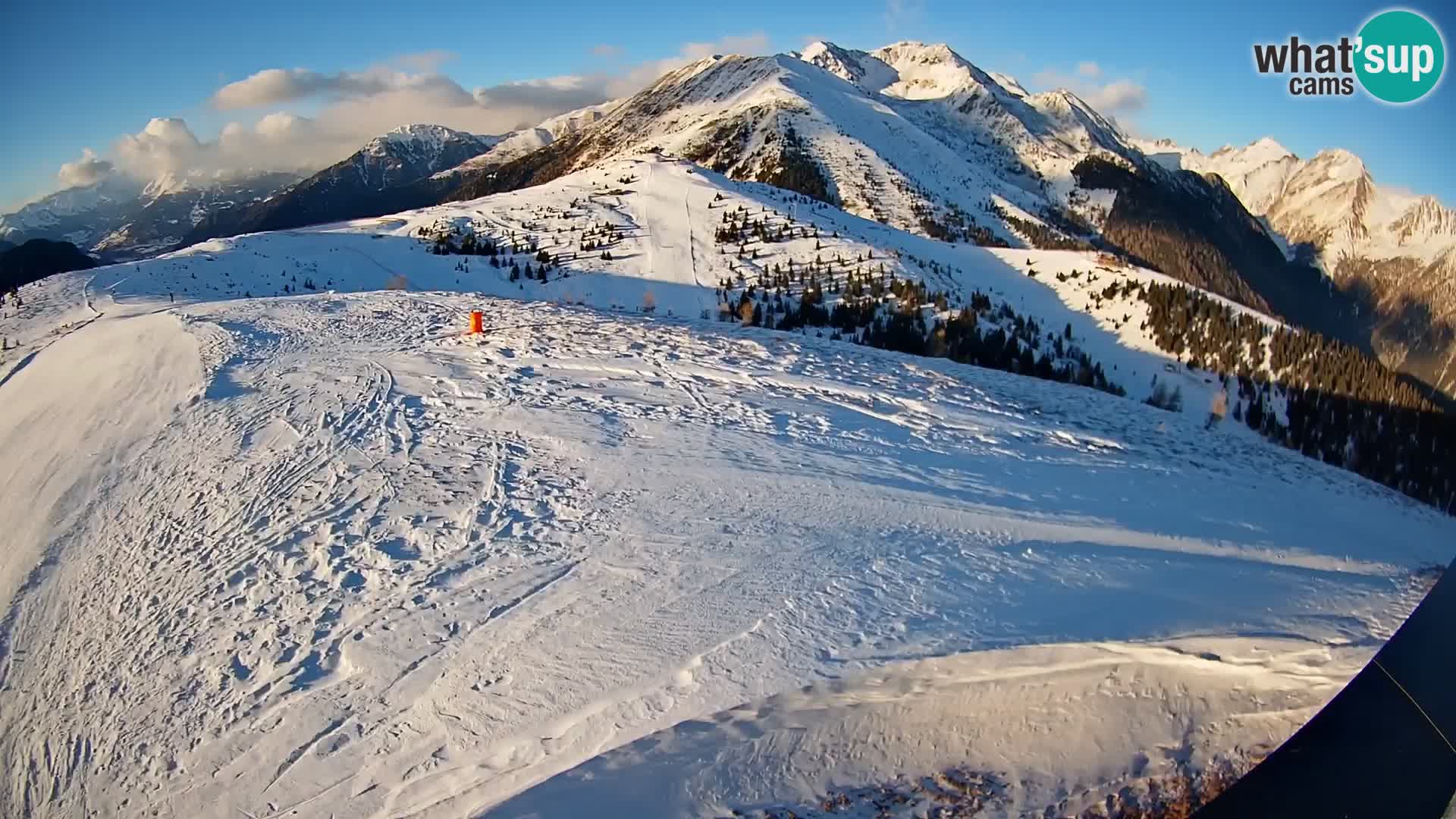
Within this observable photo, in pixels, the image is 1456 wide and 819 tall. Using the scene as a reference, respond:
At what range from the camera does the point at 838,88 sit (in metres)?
143

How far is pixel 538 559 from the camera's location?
21.3 feet

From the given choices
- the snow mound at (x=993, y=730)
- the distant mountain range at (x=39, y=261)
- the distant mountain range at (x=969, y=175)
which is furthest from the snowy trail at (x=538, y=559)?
the distant mountain range at (x=39, y=261)

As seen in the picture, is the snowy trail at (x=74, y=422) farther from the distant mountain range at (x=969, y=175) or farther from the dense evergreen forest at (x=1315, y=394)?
the distant mountain range at (x=969, y=175)

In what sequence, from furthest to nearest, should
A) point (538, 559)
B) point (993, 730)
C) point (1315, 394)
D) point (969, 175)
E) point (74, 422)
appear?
point (969, 175) < point (1315, 394) < point (74, 422) < point (538, 559) < point (993, 730)

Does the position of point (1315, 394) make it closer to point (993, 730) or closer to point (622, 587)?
point (993, 730)

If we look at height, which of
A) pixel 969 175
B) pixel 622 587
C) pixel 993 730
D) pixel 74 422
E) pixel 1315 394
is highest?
pixel 969 175

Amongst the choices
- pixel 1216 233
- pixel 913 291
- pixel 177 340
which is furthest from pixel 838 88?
pixel 177 340

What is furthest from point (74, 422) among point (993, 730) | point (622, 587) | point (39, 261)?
point (39, 261)

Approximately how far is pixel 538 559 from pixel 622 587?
95 centimetres

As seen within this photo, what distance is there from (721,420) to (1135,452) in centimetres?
599

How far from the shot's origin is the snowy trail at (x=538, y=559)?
15.9 ft

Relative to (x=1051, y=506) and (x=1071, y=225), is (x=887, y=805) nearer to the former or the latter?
(x=1051, y=506)

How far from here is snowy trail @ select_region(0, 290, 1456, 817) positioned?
15.9 feet

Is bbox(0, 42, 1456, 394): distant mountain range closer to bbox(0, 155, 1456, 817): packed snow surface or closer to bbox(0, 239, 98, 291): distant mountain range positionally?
bbox(0, 239, 98, 291): distant mountain range
